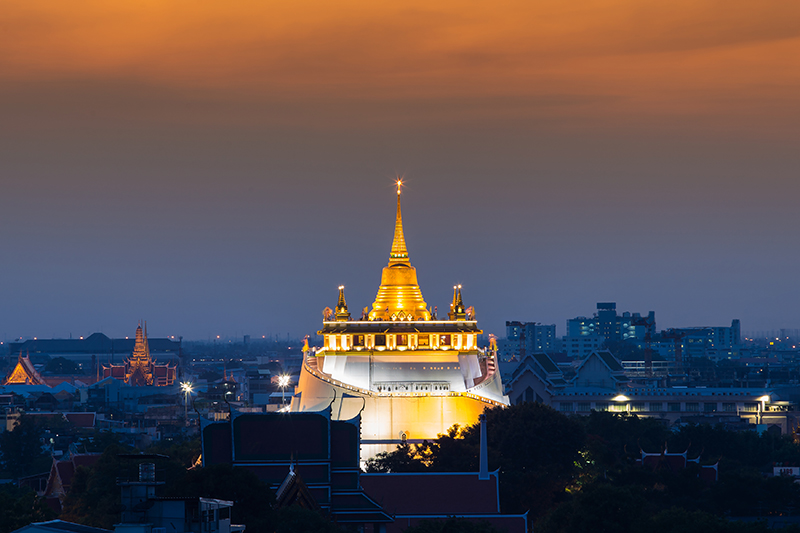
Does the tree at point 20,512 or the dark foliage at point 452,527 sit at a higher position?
the tree at point 20,512

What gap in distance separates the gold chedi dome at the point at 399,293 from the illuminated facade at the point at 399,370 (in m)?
0.06

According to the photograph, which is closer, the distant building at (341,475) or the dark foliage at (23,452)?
the distant building at (341,475)

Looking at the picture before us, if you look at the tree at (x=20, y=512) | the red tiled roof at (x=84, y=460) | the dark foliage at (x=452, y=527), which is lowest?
the dark foliage at (x=452, y=527)

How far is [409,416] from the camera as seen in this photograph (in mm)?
94375

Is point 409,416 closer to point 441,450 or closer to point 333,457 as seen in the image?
point 441,450

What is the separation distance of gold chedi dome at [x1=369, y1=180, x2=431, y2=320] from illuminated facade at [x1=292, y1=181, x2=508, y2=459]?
6cm

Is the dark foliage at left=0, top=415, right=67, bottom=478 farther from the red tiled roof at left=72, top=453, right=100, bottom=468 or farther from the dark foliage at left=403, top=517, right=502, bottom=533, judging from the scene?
the dark foliage at left=403, top=517, right=502, bottom=533

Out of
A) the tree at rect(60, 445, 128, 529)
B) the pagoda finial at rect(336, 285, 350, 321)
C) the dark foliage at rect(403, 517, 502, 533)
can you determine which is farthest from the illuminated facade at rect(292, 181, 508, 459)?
the dark foliage at rect(403, 517, 502, 533)

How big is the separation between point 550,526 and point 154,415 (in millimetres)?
131889

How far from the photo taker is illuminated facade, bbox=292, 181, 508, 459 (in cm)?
9425

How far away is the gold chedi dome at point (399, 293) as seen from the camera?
101 metres

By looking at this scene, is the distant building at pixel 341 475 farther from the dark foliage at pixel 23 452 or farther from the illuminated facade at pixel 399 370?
the dark foliage at pixel 23 452

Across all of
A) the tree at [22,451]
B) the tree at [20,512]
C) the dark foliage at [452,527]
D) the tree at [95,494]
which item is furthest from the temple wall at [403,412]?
the dark foliage at [452,527]

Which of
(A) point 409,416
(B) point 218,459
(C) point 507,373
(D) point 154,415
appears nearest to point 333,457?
(B) point 218,459
